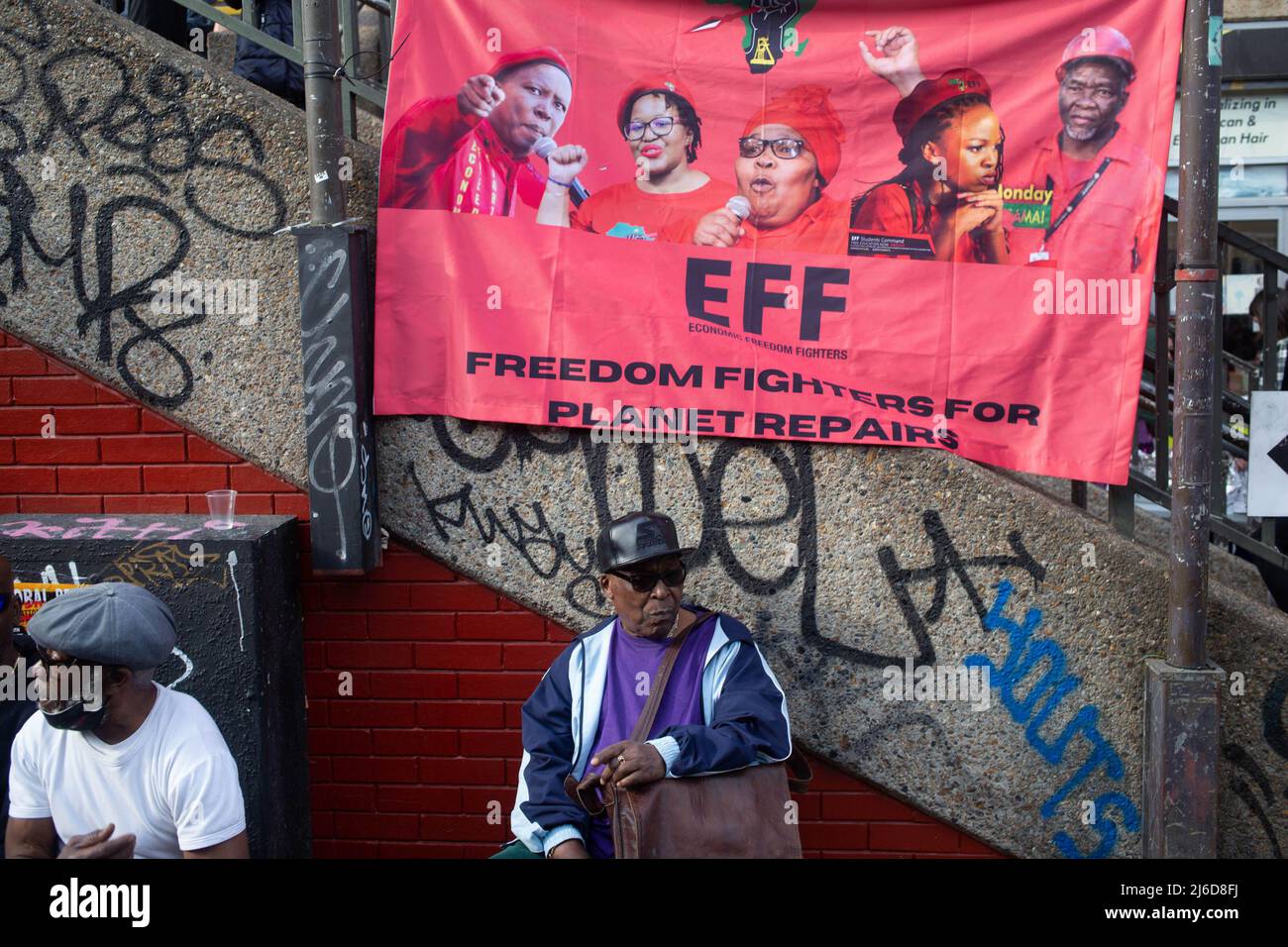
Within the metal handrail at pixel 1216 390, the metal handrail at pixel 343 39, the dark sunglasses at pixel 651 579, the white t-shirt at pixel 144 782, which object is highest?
the metal handrail at pixel 343 39

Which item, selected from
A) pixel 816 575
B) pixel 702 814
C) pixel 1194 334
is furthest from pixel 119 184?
pixel 1194 334

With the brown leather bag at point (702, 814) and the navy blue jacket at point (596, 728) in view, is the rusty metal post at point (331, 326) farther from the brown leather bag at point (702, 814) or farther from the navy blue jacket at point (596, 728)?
the brown leather bag at point (702, 814)

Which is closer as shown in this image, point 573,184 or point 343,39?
point 573,184

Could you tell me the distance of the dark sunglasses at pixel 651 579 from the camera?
3.40 metres

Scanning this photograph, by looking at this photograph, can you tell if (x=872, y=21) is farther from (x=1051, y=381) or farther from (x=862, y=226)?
(x=1051, y=381)

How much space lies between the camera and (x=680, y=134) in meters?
3.99

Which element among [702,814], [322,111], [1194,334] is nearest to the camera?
[702,814]

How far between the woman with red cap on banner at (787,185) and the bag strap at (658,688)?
1.38 metres

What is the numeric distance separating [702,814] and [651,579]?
695 millimetres

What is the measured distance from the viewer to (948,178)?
3.91 m

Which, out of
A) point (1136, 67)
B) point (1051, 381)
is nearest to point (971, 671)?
point (1051, 381)

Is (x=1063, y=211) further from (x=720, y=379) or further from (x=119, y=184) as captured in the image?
(x=119, y=184)

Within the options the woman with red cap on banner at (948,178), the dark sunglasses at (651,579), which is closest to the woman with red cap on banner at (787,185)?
the woman with red cap on banner at (948,178)
